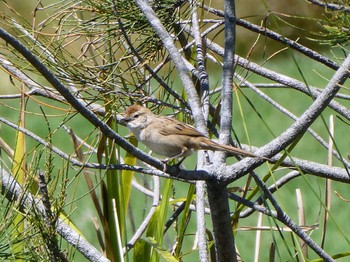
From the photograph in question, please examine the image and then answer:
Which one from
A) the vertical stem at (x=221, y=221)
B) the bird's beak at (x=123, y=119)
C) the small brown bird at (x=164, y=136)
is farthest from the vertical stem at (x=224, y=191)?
the small brown bird at (x=164, y=136)

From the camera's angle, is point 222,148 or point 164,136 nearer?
point 222,148

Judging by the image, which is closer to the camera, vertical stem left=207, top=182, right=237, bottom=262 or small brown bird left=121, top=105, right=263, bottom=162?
vertical stem left=207, top=182, right=237, bottom=262

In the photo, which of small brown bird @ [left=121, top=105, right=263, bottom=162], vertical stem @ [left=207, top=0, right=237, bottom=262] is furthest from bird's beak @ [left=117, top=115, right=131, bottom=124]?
vertical stem @ [left=207, top=0, right=237, bottom=262]

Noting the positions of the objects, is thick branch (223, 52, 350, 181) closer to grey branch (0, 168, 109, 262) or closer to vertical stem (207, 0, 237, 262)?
vertical stem (207, 0, 237, 262)

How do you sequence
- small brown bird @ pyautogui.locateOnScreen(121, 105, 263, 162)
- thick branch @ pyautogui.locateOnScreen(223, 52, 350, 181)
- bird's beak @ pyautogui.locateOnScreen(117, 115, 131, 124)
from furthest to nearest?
1. small brown bird @ pyautogui.locateOnScreen(121, 105, 263, 162)
2. bird's beak @ pyautogui.locateOnScreen(117, 115, 131, 124)
3. thick branch @ pyautogui.locateOnScreen(223, 52, 350, 181)

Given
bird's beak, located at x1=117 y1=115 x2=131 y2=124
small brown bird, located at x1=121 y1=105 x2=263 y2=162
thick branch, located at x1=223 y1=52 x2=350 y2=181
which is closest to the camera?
thick branch, located at x1=223 y1=52 x2=350 y2=181

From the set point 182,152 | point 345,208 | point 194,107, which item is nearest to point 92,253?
point 194,107

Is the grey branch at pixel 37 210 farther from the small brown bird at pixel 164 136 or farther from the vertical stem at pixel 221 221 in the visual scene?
the small brown bird at pixel 164 136

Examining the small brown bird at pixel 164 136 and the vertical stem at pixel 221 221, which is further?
the small brown bird at pixel 164 136

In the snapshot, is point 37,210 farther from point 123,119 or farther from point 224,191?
point 123,119

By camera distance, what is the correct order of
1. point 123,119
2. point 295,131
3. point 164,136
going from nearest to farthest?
point 295,131, point 123,119, point 164,136

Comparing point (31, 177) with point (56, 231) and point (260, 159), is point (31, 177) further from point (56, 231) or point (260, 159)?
point (260, 159)

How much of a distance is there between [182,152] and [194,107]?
3.17ft

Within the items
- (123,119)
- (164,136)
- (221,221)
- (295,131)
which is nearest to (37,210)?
(221,221)
